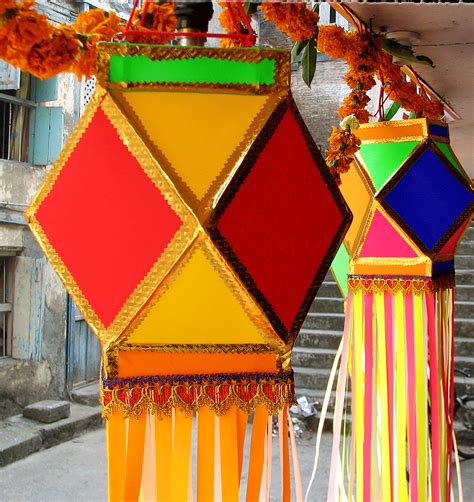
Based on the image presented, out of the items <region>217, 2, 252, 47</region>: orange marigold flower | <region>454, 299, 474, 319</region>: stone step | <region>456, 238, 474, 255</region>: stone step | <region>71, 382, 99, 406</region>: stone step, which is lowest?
<region>71, 382, 99, 406</region>: stone step

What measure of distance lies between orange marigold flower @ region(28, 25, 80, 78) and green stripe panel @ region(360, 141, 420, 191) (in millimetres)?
1196

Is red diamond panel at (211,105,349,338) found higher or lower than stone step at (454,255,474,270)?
lower

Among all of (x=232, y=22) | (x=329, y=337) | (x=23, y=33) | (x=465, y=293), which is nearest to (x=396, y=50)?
(x=232, y=22)

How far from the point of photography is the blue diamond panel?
2.08m

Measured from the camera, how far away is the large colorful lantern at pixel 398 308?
2.04m

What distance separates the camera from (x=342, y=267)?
221 centimetres

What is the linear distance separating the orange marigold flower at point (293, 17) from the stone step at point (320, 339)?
555 centimetres

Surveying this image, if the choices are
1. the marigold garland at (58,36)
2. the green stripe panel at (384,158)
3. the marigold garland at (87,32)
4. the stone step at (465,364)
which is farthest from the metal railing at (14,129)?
the marigold garland at (58,36)

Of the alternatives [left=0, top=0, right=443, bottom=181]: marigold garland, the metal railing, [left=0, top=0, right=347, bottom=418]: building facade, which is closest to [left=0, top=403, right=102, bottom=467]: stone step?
[left=0, top=0, right=347, bottom=418]: building facade

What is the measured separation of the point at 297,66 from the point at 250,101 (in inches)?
333

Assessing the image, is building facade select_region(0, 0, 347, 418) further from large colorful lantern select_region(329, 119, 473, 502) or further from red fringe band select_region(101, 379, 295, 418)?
red fringe band select_region(101, 379, 295, 418)

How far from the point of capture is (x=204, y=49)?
3.47 ft

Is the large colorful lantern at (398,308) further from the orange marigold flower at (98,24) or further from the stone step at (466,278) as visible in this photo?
the stone step at (466,278)

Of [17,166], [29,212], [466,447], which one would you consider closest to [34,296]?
[17,166]
